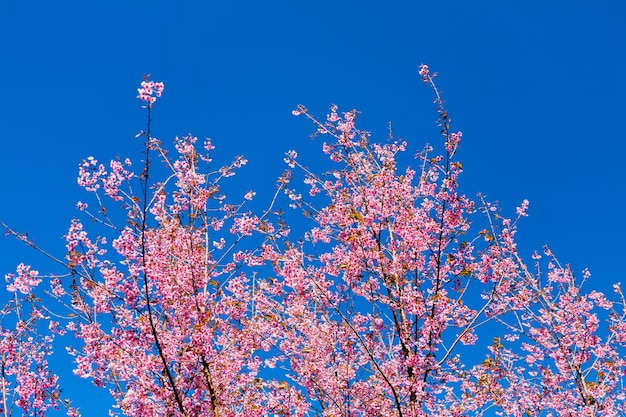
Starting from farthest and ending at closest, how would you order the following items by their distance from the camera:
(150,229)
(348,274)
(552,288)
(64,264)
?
Result: (552,288)
(348,274)
(150,229)
(64,264)

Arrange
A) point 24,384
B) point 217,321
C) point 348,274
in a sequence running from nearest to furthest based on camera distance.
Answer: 1. point 217,321
2. point 348,274
3. point 24,384

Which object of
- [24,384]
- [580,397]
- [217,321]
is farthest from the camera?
[580,397]

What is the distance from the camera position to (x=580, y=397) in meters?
10.3

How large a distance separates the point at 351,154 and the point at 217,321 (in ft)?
12.6

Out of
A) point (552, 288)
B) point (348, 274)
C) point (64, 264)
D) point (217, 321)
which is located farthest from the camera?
point (552, 288)

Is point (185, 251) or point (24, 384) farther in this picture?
point (24, 384)

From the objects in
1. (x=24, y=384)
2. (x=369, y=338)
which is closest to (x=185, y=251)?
(x=369, y=338)

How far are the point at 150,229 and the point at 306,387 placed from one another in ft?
11.1

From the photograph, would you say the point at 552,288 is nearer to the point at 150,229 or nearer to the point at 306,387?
the point at 306,387

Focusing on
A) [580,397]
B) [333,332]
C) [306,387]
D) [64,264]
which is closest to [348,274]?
[333,332]

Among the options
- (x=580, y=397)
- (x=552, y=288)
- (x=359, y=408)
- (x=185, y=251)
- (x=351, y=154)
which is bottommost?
(x=359, y=408)

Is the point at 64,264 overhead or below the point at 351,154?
below

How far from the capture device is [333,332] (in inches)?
343

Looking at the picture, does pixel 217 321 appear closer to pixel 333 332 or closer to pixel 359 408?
pixel 333 332
